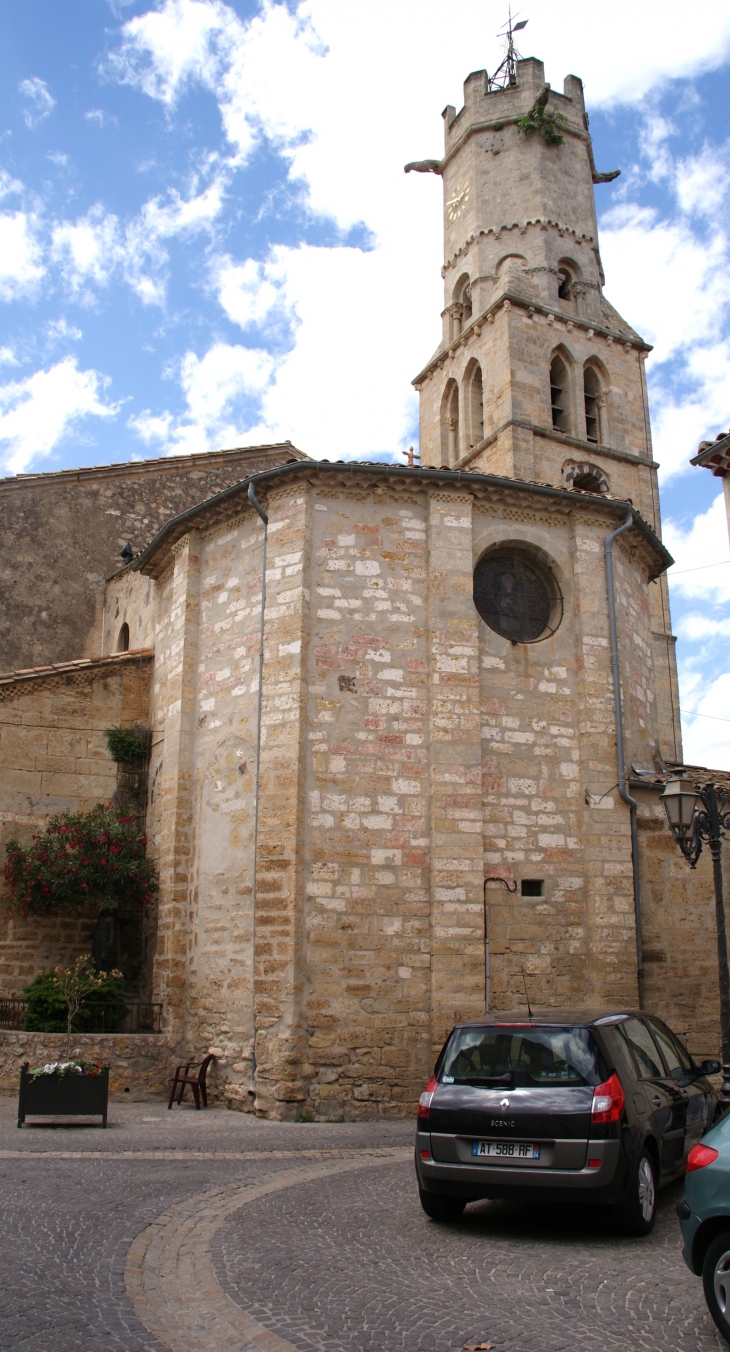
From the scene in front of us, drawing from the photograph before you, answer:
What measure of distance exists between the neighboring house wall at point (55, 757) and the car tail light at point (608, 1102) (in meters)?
10.1

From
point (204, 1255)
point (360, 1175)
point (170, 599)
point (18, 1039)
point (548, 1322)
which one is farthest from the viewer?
point (170, 599)

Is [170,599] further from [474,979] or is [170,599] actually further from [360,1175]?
[360,1175]

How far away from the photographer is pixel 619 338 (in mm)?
29812

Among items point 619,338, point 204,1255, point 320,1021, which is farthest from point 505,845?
point 619,338

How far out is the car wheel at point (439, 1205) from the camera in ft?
21.4

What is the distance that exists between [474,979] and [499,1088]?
5.45m

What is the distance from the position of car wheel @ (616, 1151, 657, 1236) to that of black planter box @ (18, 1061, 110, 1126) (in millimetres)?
5625

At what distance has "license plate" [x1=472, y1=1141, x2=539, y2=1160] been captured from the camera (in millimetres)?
6113

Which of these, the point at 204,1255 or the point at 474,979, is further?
the point at 474,979

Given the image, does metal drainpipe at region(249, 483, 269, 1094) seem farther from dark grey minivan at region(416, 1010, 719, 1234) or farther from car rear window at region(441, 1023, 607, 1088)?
car rear window at region(441, 1023, 607, 1088)

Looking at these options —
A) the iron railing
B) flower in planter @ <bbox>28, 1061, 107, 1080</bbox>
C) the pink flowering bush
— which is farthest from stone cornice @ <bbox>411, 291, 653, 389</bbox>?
flower in planter @ <bbox>28, 1061, 107, 1080</bbox>

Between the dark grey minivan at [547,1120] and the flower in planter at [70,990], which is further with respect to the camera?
the flower in planter at [70,990]

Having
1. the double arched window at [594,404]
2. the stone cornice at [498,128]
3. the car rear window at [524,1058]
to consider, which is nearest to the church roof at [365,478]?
the car rear window at [524,1058]

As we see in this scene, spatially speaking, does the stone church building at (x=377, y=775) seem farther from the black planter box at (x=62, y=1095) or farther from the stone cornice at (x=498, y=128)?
the stone cornice at (x=498, y=128)
